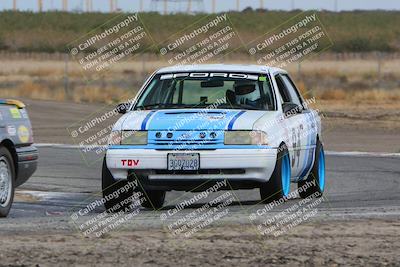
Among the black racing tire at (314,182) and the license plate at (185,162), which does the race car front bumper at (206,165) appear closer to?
the license plate at (185,162)

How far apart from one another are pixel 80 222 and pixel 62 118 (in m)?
21.9

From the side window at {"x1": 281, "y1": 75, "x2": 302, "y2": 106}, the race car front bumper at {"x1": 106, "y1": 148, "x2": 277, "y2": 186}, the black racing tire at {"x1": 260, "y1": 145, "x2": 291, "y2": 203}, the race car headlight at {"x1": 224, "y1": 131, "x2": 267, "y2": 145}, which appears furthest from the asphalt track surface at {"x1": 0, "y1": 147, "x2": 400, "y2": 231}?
the side window at {"x1": 281, "y1": 75, "x2": 302, "y2": 106}

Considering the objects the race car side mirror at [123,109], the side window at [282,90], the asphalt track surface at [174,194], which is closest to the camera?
the asphalt track surface at [174,194]

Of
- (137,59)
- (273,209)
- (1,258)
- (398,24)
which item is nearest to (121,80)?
(137,59)

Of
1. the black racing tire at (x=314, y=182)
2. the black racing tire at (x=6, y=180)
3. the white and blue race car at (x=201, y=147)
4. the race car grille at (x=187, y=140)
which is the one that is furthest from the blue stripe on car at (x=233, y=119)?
the black racing tire at (x=6, y=180)

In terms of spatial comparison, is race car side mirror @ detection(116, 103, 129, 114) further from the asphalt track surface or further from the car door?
the car door

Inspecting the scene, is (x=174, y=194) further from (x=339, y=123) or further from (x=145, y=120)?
(x=339, y=123)

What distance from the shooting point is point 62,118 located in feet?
106

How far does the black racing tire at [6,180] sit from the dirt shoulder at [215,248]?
2258mm

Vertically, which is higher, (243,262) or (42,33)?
(243,262)

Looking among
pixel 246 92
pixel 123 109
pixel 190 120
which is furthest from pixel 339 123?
pixel 190 120

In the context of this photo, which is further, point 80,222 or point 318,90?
point 318,90

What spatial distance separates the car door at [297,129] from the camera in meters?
13.4

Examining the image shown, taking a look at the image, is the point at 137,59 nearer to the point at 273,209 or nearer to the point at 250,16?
the point at 250,16
